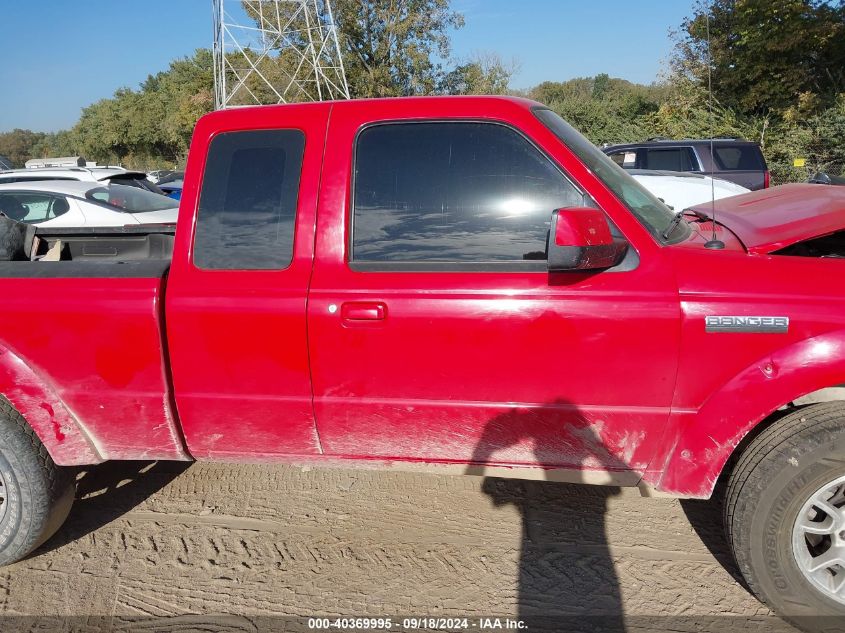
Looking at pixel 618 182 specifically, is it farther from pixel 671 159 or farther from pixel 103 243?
pixel 671 159

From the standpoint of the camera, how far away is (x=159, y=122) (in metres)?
48.9

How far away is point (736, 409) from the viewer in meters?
2.39

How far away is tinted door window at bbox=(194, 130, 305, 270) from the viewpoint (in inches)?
106

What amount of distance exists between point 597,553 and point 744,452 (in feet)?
Answer: 2.90

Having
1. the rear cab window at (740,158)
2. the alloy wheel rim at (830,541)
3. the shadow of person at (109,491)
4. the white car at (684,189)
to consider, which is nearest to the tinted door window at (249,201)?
the shadow of person at (109,491)

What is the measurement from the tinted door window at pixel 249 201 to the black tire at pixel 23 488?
1.13 metres

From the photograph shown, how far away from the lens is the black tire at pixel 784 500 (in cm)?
235

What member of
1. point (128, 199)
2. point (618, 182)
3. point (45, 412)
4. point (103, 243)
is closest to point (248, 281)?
point (45, 412)

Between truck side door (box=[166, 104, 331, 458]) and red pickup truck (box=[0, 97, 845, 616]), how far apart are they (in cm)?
1

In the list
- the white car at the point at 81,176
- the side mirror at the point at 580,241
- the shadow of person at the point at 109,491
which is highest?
the white car at the point at 81,176

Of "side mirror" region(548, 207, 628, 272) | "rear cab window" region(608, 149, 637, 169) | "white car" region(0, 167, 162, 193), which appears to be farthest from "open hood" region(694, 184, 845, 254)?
"white car" region(0, 167, 162, 193)

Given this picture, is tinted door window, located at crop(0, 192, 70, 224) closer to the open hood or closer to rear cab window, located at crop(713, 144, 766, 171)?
the open hood

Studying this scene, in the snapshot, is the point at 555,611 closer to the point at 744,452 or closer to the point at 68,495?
the point at 744,452

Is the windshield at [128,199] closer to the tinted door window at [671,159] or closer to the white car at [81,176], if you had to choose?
the white car at [81,176]
